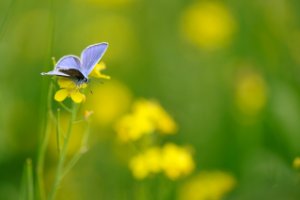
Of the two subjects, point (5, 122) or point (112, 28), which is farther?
point (112, 28)

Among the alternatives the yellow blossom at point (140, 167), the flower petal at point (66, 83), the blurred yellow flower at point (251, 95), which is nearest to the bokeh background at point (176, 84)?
the blurred yellow flower at point (251, 95)

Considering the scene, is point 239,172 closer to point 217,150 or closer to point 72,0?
point 217,150

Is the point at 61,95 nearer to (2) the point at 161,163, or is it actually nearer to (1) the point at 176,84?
(2) the point at 161,163

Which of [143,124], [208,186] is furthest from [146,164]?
[208,186]

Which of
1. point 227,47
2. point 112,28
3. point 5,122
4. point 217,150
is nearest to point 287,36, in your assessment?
point 227,47

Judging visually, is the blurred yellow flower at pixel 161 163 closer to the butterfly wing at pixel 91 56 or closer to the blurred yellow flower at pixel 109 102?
the butterfly wing at pixel 91 56

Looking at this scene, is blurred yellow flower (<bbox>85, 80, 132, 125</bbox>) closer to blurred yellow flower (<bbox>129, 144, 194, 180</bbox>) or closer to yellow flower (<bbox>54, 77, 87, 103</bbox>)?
blurred yellow flower (<bbox>129, 144, 194, 180</bbox>)
